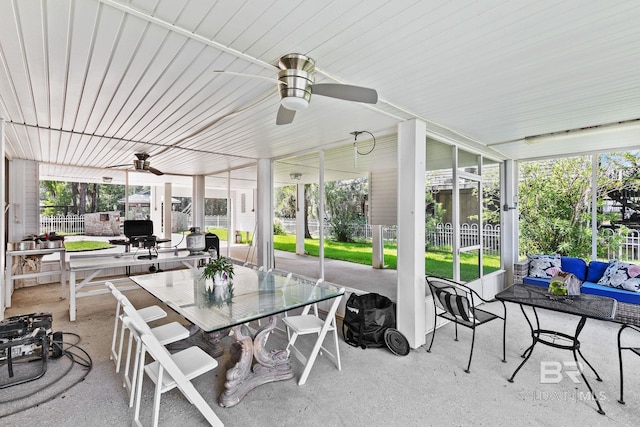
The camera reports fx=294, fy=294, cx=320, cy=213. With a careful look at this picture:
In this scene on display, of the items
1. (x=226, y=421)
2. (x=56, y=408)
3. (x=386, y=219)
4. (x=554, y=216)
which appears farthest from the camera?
(x=386, y=219)

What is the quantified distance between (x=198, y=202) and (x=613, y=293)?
860cm

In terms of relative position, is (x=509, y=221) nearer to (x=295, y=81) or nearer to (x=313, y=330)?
(x=313, y=330)

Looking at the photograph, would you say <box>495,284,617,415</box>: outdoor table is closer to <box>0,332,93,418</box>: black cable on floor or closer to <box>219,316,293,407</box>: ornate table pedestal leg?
<box>219,316,293,407</box>: ornate table pedestal leg

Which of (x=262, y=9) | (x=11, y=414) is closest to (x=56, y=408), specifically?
(x=11, y=414)

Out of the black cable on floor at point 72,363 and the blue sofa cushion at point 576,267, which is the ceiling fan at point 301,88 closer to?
the black cable on floor at point 72,363

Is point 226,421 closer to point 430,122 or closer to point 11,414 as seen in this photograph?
point 11,414

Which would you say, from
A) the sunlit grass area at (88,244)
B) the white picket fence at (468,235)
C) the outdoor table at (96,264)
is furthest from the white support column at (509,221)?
the sunlit grass area at (88,244)

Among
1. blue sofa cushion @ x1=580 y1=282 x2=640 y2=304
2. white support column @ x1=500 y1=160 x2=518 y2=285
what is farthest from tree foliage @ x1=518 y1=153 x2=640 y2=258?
blue sofa cushion @ x1=580 y1=282 x2=640 y2=304

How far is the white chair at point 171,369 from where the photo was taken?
5.58 ft

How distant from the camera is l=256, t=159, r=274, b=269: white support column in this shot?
18.2 feet

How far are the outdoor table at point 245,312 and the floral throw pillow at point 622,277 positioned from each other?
404 cm

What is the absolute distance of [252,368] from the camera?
244 centimetres

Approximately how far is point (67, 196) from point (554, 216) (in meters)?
11.6

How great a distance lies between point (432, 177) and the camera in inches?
153
